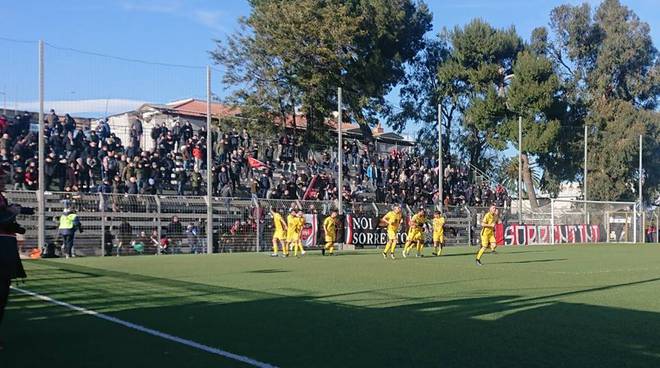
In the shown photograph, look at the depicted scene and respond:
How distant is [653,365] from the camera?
21.3 feet

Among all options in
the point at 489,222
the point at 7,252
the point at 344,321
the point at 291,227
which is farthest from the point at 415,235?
the point at 7,252

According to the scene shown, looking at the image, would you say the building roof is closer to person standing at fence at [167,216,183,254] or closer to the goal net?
person standing at fence at [167,216,183,254]

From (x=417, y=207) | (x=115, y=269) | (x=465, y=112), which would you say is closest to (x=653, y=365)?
(x=115, y=269)

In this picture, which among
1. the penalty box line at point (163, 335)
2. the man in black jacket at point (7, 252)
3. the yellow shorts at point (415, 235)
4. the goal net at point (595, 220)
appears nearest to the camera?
the penalty box line at point (163, 335)

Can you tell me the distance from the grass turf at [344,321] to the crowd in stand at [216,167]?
1509 cm

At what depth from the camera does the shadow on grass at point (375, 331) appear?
22.2 feet

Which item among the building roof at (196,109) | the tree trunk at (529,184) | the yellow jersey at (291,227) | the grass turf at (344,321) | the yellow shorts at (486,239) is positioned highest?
the building roof at (196,109)

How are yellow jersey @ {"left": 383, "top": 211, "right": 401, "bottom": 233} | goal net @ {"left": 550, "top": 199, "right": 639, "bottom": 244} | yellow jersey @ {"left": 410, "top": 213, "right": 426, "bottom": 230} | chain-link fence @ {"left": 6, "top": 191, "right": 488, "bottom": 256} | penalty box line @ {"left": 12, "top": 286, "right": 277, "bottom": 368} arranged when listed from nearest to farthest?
1. penalty box line @ {"left": 12, "top": 286, "right": 277, "bottom": 368}
2. yellow jersey @ {"left": 383, "top": 211, "right": 401, "bottom": 233}
3. yellow jersey @ {"left": 410, "top": 213, "right": 426, "bottom": 230}
4. chain-link fence @ {"left": 6, "top": 191, "right": 488, "bottom": 256}
5. goal net @ {"left": 550, "top": 199, "right": 639, "bottom": 244}

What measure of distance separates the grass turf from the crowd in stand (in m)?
15.1

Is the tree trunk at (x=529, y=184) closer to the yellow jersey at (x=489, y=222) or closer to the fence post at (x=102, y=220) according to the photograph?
the yellow jersey at (x=489, y=222)

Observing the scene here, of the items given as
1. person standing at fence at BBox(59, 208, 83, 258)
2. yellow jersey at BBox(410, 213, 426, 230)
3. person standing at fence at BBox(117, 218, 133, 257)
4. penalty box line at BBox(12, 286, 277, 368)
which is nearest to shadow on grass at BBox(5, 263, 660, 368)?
penalty box line at BBox(12, 286, 277, 368)

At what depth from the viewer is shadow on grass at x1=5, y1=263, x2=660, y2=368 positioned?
6758 millimetres

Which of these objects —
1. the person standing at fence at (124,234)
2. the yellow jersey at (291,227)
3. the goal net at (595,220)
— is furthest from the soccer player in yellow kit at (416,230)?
the goal net at (595,220)

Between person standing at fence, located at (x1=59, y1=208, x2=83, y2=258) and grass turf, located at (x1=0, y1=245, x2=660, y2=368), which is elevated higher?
person standing at fence, located at (x1=59, y1=208, x2=83, y2=258)
